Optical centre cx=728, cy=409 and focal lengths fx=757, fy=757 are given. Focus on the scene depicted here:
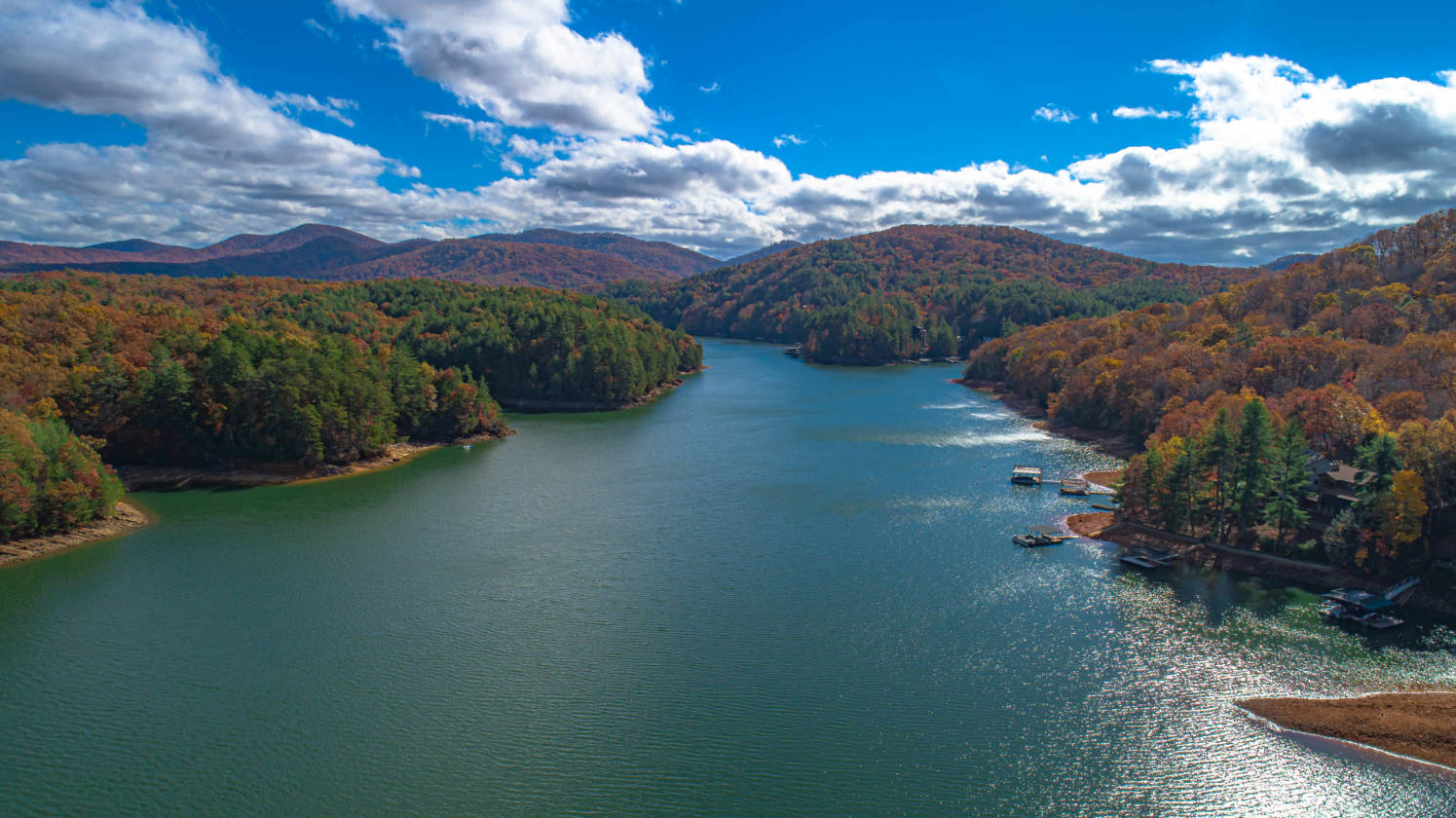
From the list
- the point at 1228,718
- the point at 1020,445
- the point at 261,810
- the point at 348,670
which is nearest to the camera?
the point at 261,810

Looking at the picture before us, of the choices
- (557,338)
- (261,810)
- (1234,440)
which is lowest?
(261,810)

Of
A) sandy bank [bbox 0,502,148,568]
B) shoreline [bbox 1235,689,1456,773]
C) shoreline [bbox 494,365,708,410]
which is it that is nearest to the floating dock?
shoreline [bbox 1235,689,1456,773]

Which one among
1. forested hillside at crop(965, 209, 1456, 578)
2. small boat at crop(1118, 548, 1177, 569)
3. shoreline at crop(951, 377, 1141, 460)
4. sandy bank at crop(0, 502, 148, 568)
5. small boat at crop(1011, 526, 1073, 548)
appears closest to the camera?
forested hillside at crop(965, 209, 1456, 578)

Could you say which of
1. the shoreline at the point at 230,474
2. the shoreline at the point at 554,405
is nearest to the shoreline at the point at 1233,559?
the shoreline at the point at 230,474

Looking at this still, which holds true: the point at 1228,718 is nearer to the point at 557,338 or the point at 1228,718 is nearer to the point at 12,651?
the point at 12,651

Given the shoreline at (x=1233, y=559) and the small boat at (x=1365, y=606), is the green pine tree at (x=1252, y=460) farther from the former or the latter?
the small boat at (x=1365, y=606)

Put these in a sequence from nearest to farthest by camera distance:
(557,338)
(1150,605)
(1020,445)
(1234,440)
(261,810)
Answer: (261,810) < (1150,605) < (1234,440) < (1020,445) < (557,338)

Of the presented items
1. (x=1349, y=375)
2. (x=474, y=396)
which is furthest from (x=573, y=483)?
(x=1349, y=375)

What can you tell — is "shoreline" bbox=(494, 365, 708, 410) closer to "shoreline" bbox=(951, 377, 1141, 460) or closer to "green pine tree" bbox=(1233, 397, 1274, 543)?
"shoreline" bbox=(951, 377, 1141, 460)
